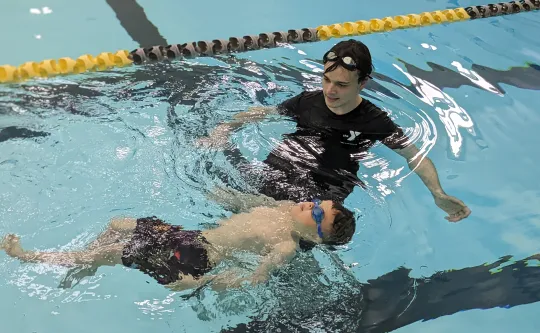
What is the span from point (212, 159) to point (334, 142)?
635mm

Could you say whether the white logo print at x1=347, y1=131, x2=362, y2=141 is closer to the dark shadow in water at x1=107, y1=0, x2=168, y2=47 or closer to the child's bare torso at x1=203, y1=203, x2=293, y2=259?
the child's bare torso at x1=203, y1=203, x2=293, y2=259

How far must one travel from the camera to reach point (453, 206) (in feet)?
8.77

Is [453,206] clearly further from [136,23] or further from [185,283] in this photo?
[136,23]

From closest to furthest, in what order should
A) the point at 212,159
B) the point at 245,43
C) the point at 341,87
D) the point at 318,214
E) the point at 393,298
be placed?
the point at 318,214 < the point at 393,298 < the point at 341,87 < the point at 212,159 < the point at 245,43

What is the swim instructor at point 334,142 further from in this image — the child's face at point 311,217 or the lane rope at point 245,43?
the lane rope at point 245,43

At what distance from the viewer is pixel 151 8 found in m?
4.80

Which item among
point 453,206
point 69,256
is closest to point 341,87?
point 453,206

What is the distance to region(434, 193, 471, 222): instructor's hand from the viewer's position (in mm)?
2637

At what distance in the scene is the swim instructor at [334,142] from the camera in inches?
104

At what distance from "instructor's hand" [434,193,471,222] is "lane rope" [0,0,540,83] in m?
2.00

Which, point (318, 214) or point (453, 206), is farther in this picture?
point (453, 206)

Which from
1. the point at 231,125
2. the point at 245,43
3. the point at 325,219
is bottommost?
the point at 325,219

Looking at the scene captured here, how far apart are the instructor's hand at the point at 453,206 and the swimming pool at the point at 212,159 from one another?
20cm

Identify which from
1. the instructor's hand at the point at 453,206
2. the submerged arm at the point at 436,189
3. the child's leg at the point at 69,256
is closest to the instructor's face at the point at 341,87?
the submerged arm at the point at 436,189
